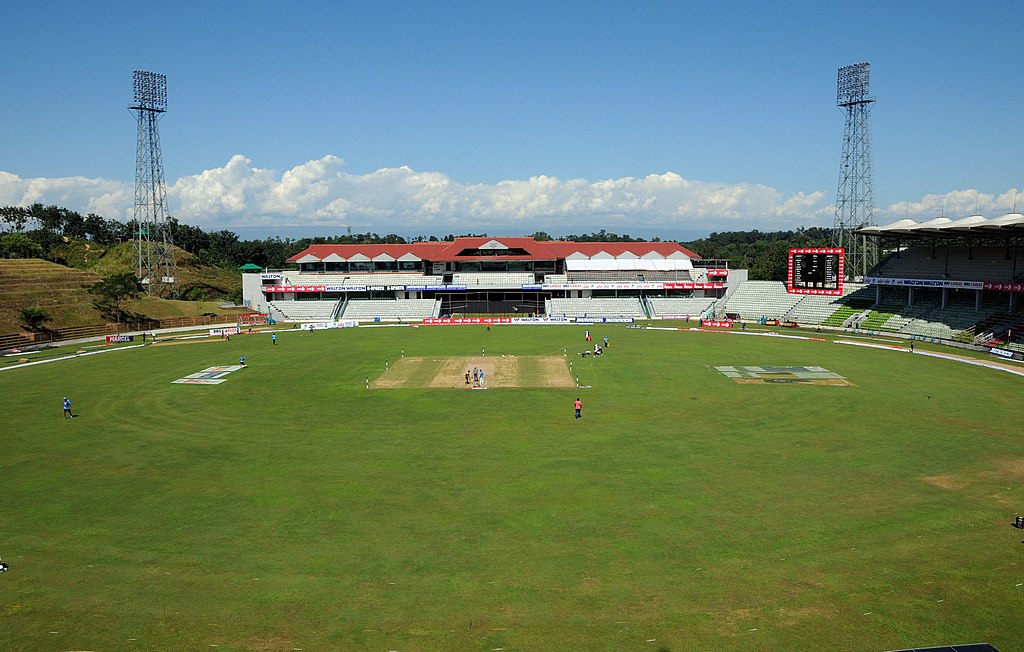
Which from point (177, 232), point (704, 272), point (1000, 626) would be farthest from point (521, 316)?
point (177, 232)

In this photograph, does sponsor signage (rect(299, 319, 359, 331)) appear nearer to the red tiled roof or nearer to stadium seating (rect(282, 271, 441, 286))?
stadium seating (rect(282, 271, 441, 286))

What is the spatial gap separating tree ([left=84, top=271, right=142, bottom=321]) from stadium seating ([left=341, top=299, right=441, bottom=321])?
26.9 m

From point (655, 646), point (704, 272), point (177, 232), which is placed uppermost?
point (177, 232)

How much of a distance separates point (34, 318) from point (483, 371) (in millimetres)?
53689

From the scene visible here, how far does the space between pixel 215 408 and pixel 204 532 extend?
19.5 metres

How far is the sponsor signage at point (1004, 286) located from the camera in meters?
63.2

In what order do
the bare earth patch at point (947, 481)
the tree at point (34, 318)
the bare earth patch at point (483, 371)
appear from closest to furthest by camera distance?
the bare earth patch at point (947, 481)
the bare earth patch at point (483, 371)
the tree at point (34, 318)

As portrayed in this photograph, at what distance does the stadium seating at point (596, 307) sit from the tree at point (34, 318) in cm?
6143

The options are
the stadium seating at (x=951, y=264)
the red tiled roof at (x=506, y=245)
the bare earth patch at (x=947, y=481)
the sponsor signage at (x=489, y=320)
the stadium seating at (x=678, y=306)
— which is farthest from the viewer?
the red tiled roof at (x=506, y=245)

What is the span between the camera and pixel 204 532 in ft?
71.2

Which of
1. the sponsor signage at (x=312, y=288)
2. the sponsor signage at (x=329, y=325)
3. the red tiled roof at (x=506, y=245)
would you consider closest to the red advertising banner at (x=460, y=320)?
the sponsor signage at (x=329, y=325)

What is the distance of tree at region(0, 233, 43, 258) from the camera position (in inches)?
4594

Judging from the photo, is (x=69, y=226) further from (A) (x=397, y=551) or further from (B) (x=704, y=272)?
(A) (x=397, y=551)

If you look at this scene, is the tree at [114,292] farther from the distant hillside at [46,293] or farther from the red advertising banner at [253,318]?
the red advertising banner at [253,318]
